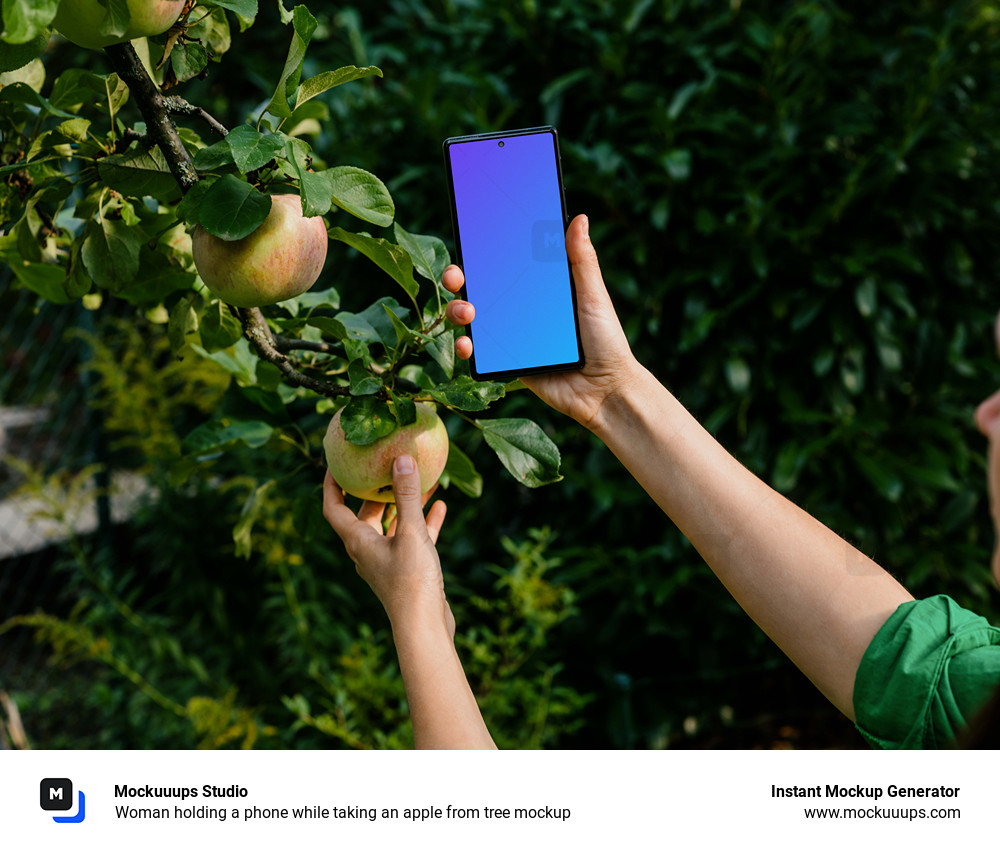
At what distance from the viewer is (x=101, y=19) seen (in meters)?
0.46

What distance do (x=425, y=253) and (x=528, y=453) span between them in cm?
21

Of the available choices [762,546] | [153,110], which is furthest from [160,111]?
[762,546]

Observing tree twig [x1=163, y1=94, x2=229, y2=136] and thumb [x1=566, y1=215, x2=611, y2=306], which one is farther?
thumb [x1=566, y1=215, x2=611, y2=306]

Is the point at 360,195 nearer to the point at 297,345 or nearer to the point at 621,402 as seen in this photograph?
the point at 297,345

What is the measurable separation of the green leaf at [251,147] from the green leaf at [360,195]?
0.05m

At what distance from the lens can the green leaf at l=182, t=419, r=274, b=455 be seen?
2.40ft

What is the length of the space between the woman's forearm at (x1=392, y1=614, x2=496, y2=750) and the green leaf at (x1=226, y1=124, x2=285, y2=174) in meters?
0.37

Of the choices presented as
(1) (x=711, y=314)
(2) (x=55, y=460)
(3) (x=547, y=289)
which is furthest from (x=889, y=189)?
(2) (x=55, y=460)

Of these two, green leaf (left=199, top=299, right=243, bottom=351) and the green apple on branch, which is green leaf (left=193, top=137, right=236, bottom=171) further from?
green leaf (left=199, top=299, right=243, bottom=351)
